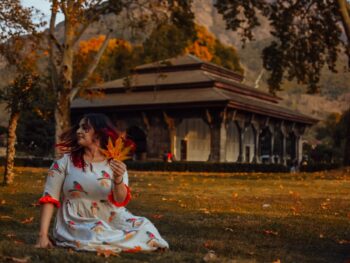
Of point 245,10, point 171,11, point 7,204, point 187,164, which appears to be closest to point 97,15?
point 171,11

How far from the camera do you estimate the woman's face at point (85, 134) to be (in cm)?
576

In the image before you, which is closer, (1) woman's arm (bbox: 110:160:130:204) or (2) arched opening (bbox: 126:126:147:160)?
(1) woman's arm (bbox: 110:160:130:204)

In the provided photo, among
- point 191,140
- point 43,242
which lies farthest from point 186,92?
point 43,242

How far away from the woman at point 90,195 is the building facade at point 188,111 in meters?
30.1

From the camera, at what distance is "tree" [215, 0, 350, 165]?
28.7 meters

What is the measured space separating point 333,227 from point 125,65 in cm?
5664

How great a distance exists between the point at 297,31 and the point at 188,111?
10672 mm

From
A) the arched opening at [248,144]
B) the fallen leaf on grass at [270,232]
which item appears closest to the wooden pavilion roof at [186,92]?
the arched opening at [248,144]

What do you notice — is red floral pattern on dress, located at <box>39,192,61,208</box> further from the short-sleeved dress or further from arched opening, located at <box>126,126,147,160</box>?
arched opening, located at <box>126,126,147,160</box>

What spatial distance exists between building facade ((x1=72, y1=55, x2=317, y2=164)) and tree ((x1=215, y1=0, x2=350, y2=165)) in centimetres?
626

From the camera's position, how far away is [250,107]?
4025 centimetres

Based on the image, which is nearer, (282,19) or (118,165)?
(118,165)

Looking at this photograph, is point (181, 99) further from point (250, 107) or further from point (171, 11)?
point (171, 11)

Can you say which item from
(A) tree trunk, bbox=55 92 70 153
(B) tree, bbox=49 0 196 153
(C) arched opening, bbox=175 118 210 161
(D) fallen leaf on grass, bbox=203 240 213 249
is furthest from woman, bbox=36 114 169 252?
(C) arched opening, bbox=175 118 210 161
